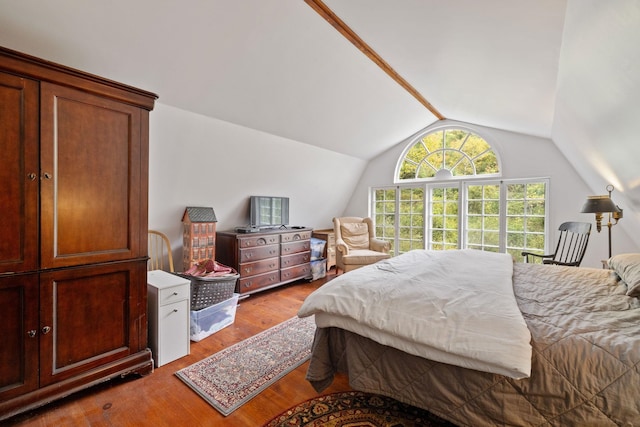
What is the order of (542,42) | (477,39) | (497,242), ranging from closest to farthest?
(542,42) → (477,39) → (497,242)

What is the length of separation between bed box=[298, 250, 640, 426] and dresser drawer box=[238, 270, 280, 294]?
6.38 ft

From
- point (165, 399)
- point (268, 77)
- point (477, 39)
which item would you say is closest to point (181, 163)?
point (268, 77)

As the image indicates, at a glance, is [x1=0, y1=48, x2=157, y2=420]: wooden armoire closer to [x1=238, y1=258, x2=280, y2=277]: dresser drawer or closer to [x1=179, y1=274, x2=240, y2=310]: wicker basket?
[x1=179, y1=274, x2=240, y2=310]: wicker basket

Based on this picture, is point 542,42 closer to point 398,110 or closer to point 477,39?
point 477,39

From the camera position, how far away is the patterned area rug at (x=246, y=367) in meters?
1.78

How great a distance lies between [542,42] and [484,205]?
10.2 feet

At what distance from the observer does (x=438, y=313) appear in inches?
55.6

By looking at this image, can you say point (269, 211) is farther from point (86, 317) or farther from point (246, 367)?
point (86, 317)

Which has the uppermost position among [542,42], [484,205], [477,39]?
[477,39]

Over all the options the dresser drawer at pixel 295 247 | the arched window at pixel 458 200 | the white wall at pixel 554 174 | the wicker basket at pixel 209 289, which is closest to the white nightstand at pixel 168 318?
the wicker basket at pixel 209 289

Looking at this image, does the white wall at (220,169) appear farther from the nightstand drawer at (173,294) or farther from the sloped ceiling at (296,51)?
the nightstand drawer at (173,294)

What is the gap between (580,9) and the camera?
54.7 inches

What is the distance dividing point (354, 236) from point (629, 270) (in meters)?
3.20

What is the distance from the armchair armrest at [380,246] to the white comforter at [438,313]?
91.3 inches
